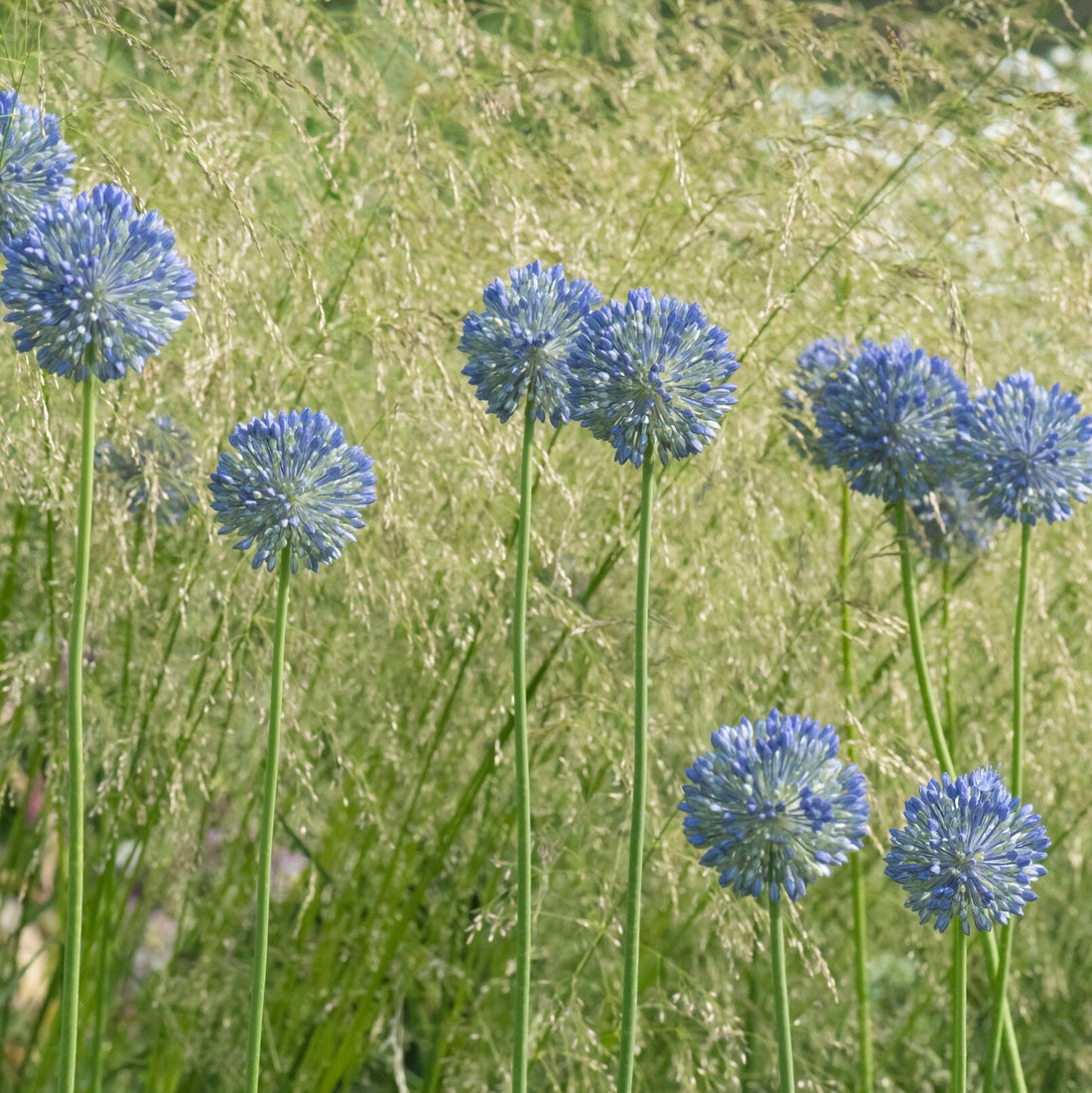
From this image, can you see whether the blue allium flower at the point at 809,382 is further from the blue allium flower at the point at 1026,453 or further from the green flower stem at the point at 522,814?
the green flower stem at the point at 522,814

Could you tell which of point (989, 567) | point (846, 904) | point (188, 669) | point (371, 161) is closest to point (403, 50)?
point (371, 161)

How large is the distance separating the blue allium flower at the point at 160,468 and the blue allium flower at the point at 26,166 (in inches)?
18.0

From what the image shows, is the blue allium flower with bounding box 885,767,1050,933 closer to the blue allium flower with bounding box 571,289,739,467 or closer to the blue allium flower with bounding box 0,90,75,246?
the blue allium flower with bounding box 571,289,739,467

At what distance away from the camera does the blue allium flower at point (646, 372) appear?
1093 mm

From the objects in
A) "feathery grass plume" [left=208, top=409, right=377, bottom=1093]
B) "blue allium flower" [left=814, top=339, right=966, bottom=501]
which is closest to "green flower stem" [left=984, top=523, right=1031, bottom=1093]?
"blue allium flower" [left=814, top=339, right=966, bottom=501]

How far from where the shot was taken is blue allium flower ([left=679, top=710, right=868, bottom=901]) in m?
1.04

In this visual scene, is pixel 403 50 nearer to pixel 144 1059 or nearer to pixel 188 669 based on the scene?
pixel 188 669

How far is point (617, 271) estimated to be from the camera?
1.86 m

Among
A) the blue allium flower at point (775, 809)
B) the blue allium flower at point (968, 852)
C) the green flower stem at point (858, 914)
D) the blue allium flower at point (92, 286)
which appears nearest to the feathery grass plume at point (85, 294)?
the blue allium flower at point (92, 286)

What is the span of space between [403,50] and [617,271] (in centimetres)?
70

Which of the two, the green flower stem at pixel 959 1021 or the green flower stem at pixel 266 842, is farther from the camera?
the green flower stem at pixel 959 1021

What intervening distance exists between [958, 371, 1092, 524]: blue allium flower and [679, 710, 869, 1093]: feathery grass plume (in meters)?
0.44

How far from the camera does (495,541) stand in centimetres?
168

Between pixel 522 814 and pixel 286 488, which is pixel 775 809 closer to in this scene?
pixel 522 814
